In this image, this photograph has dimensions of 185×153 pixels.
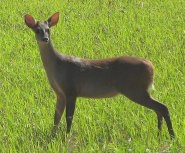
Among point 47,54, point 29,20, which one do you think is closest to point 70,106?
point 47,54

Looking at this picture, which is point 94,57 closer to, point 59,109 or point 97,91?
point 59,109

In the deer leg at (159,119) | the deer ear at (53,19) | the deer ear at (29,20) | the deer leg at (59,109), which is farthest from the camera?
the deer ear at (53,19)

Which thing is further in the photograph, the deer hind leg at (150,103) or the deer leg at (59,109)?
the deer leg at (59,109)

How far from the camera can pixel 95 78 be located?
5.18 meters

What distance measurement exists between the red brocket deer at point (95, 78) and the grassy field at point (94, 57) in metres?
0.22

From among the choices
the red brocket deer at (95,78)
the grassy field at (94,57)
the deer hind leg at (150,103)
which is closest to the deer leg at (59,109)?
the red brocket deer at (95,78)

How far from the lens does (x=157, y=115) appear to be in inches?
194

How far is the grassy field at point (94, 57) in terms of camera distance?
4746 millimetres

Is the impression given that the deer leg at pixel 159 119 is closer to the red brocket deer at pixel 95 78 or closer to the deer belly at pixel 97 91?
the red brocket deer at pixel 95 78

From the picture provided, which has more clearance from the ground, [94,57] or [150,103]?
[150,103]

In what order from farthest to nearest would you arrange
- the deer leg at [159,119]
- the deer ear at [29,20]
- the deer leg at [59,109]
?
the deer ear at [29,20]
the deer leg at [59,109]
the deer leg at [159,119]

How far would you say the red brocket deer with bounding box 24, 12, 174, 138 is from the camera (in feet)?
16.1

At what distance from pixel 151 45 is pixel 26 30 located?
312 centimetres

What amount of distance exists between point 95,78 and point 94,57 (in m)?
2.88
